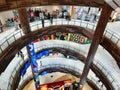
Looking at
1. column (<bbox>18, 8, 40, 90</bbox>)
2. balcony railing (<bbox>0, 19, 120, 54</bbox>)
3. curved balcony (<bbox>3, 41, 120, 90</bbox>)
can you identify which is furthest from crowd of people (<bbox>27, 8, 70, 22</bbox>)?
column (<bbox>18, 8, 40, 90</bbox>)

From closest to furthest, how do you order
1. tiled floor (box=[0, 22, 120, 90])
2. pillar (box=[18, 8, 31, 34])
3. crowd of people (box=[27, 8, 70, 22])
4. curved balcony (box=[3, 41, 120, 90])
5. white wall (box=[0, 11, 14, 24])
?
1. pillar (box=[18, 8, 31, 34])
2. tiled floor (box=[0, 22, 120, 90])
3. curved balcony (box=[3, 41, 120, 90])
4. white wall (box=[0, 11, 14, 24])
5. crowd of people (box=[27, 8, 70, 22])

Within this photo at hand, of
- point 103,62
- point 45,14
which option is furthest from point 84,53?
point 45,14

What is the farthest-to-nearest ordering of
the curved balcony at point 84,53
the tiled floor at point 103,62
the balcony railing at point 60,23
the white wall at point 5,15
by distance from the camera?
the white wall at point 5,15 → the curved balcony at point 84,53 → the tiled floor at point 103,62 → the balcony railing at point 60,23

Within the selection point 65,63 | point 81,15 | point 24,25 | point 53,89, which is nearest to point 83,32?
point 81,15

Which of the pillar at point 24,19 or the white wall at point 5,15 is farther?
the white wall at point 5,15

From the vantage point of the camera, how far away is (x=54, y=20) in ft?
51.1

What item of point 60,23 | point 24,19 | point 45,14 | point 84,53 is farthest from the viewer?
point 45,14

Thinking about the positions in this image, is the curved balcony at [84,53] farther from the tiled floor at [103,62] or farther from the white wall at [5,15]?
the white wall at [5,15]

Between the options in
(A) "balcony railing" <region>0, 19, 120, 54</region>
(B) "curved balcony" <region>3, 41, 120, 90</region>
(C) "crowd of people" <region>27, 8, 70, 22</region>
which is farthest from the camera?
(C) "crowd of people" <region>27, 8, 70, 22</region>

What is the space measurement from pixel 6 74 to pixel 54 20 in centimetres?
705

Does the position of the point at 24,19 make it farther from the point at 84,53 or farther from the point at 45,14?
the point at 84,53

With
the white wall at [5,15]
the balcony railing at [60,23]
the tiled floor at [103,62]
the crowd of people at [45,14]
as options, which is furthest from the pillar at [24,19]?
the white wall at [5,15]

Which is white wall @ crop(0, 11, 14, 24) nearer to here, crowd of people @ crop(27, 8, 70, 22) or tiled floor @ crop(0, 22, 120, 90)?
tiled floor @ crop(0, 22, 120, 90)

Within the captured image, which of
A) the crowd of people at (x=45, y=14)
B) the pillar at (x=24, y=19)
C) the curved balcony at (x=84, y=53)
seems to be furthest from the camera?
the crowd of people at (x=45, y=14)
